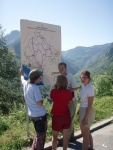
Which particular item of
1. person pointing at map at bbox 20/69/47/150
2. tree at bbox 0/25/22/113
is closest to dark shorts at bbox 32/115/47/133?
person pointing at map at bbox 20/69/47/150

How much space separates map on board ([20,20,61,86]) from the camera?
552 centimetres

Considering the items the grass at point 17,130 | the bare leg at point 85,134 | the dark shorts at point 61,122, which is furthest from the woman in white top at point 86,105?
the grass at point 17,130

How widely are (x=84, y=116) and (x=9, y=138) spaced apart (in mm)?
1932

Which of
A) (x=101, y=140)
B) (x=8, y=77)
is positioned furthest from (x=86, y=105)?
(x=8, y=77)

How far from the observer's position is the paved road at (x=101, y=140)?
5.57 meters

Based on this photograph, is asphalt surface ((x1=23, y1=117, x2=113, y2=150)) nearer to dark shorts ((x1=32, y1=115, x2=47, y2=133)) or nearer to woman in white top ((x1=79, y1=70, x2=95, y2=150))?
woman in white top ((x1=79, y1=70, x2=95, y2=150))

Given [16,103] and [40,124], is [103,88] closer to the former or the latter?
[16,103]

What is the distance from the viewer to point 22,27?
546cm

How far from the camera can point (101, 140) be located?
6.11 metres

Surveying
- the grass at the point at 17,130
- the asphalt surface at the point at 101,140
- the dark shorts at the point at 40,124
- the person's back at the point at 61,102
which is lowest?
the asphalt surface at the point at 101,140

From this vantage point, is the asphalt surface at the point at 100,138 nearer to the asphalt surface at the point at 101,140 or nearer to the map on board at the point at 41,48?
the asphalt surface at the point at 101,140

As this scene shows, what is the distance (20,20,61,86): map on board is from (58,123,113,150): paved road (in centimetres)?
162

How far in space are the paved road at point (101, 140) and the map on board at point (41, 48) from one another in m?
1.62

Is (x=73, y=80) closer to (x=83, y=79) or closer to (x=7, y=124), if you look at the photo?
(x=83, y=79)
